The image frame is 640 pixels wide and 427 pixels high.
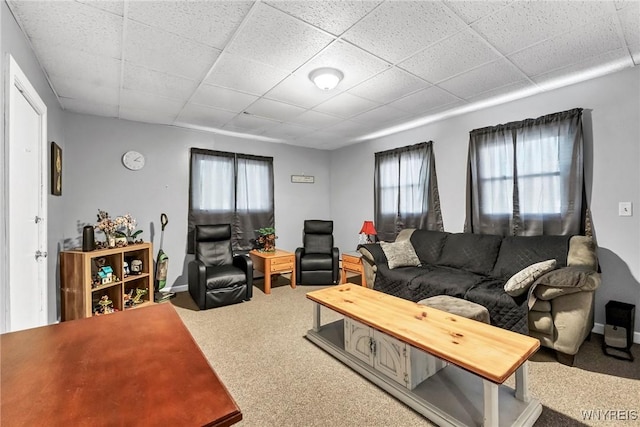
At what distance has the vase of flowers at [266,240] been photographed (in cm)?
484

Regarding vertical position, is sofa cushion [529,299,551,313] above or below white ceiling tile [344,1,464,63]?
below

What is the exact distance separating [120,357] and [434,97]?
360 cm

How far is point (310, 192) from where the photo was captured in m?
5.96

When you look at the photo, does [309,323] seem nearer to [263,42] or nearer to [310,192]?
[263,42]

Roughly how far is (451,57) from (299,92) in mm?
1515

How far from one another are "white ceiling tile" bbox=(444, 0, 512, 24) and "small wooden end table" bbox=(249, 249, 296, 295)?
11.7 ft

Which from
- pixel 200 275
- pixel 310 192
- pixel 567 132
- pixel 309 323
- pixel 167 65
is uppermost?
pixel 167 65

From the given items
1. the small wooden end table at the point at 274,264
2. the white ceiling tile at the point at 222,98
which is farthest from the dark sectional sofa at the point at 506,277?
the white ceiling tile at the point at 222,98

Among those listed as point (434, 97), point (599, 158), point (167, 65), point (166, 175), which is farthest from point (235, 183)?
point (599, 158)

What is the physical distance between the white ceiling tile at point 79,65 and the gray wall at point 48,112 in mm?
80

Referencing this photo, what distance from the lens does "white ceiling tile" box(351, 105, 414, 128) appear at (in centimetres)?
376

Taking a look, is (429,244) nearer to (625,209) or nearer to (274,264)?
(625,209)

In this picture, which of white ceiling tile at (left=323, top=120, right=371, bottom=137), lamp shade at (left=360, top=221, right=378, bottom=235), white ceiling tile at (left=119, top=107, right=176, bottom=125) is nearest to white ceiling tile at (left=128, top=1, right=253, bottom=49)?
white ceiling tile at (left=119, top=107, right=176, bottom=125)

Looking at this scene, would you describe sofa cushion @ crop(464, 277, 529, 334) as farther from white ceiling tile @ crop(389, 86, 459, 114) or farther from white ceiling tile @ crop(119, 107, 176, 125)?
white ceiling tile @ crop(119, 107, 176, 125)
